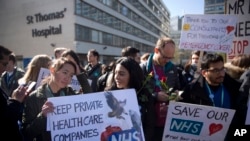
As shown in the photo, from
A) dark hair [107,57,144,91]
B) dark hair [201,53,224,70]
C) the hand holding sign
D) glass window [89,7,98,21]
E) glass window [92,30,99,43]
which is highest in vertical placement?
glass window [89,7,98,21]

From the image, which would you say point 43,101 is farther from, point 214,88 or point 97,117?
point 214,88

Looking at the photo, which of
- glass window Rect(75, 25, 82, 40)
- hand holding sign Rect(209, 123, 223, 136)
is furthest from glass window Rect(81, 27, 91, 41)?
hand holding sign Rect(209, 123, 223, 136)

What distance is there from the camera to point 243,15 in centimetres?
392

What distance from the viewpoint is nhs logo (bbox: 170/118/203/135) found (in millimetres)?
2791

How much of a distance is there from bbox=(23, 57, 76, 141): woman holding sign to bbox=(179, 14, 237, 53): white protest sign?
1.88 metres

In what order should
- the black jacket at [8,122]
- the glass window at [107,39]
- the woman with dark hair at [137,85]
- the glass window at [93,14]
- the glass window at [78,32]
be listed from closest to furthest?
the black jacket at [8,122] → the woman with dark hair at [137,85] → the glass window at [78,32] → the glass window at [93,14] → the glass window at [107,39]

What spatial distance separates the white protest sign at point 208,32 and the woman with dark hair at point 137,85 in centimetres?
127

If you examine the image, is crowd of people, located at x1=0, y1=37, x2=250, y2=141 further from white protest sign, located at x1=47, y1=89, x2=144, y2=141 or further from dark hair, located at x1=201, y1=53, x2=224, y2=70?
white protest sign, located at x1=47, y1=89, x2=144, y2=141

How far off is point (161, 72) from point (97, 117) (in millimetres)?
1162

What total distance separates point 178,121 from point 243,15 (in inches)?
83.5

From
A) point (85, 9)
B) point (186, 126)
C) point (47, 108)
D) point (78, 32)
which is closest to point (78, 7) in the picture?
point (85, 9)

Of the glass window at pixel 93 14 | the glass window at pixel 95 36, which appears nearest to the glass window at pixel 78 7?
the glass window at pixel 93 14

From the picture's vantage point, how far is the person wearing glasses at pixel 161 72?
10.3 ft

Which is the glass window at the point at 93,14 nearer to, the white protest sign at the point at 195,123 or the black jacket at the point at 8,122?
the white protest sign at the point at 195,123
